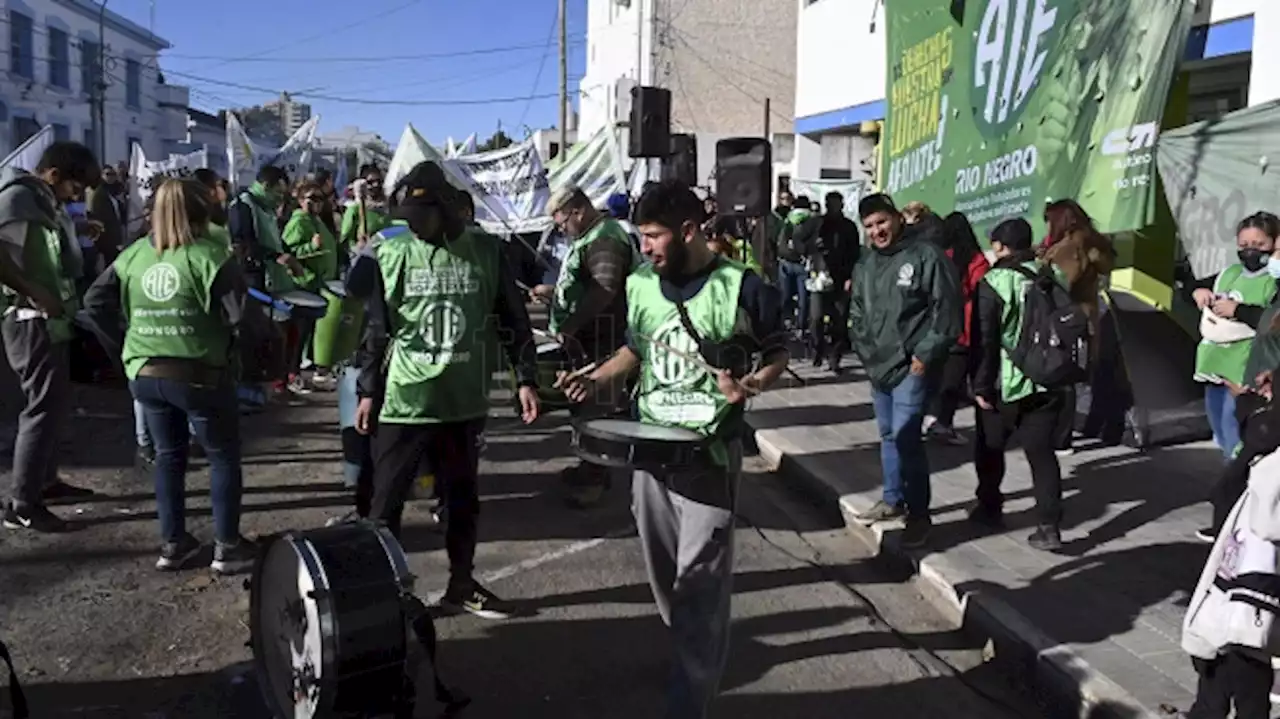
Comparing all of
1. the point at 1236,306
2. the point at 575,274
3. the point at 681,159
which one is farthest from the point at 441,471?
the point at 681,159

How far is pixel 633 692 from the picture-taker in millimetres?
4230

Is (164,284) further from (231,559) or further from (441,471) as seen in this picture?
(441,471)

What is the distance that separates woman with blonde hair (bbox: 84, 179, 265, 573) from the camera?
5035 mm

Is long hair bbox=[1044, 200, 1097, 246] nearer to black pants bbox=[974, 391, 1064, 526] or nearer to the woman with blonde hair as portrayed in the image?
Result: black pants bbox=[974, 391, 1064, 526]

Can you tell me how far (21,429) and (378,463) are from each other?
2.76m

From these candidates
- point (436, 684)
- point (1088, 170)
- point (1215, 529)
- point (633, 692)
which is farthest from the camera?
point (1088, 170)

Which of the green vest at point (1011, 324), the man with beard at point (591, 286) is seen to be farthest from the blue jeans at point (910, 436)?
the man with beard at point (591, 286)

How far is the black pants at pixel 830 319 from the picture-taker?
1211 cm

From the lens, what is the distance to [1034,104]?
835 centimetres

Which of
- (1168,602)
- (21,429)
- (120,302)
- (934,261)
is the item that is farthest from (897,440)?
(21,429)

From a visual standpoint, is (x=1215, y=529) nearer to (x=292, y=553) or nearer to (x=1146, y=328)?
(x=1146, y=328)

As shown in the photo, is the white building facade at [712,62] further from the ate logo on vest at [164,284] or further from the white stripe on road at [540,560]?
the ate logo on vest at [164,284]

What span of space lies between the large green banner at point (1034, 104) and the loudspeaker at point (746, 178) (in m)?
1.40

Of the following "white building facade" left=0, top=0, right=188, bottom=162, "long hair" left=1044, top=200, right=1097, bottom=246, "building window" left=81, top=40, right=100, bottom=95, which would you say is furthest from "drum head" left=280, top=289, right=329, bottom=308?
"building window" left=81, top=40, right=100, bottom=95
